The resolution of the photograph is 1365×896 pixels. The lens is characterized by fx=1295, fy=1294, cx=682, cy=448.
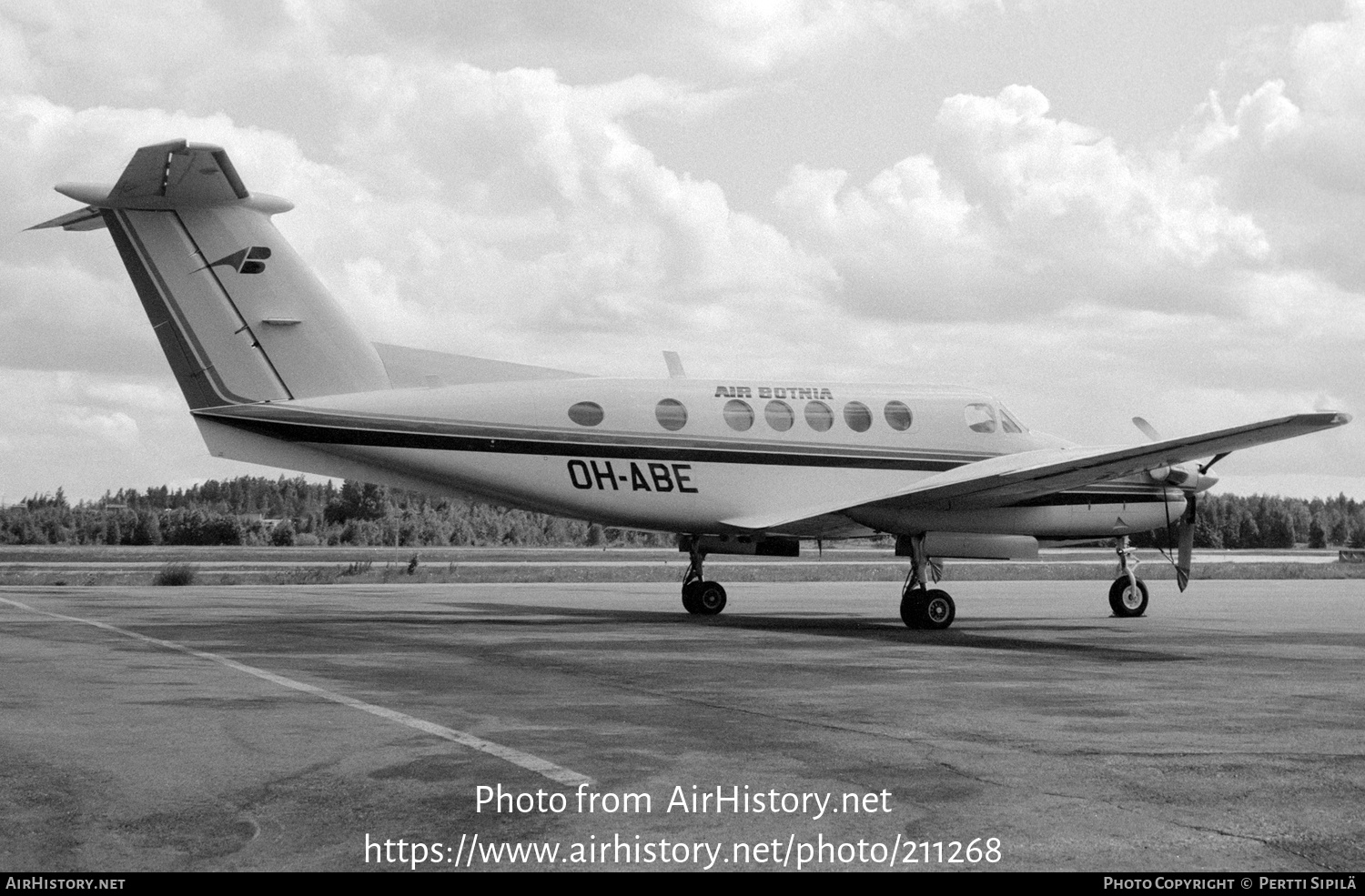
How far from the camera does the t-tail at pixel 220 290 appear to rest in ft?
64.2

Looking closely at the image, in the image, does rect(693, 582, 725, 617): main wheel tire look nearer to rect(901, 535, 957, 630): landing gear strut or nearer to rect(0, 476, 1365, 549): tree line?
rect(901, 535, 957, 630): landing gear strut

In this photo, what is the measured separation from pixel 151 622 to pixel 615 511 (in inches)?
294

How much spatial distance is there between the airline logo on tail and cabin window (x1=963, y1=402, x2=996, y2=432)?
12077 millimetres

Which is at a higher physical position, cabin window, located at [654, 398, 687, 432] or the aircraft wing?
cabin window, located at [654, 398, 687, 432]

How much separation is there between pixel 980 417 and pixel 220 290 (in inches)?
510

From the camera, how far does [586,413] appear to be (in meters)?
20.7

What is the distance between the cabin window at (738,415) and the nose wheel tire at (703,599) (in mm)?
4042

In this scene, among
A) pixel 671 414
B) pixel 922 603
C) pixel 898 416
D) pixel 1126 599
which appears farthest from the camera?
pixel 1126 599

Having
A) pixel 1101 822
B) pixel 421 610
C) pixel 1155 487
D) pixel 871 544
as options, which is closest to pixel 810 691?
pixel 1101 822

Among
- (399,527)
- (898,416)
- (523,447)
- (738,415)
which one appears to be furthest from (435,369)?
(399,527)

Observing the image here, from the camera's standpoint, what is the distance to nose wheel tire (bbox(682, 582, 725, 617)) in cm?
2428

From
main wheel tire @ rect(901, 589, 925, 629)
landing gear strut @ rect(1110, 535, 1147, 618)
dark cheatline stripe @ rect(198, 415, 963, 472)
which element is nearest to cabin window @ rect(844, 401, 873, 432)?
dark cheatline stripe @ rect(198, 415, 963, 472)

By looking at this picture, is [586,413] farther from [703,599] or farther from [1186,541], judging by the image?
[1186,541]

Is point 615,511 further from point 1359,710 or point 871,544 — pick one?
point 871,544
